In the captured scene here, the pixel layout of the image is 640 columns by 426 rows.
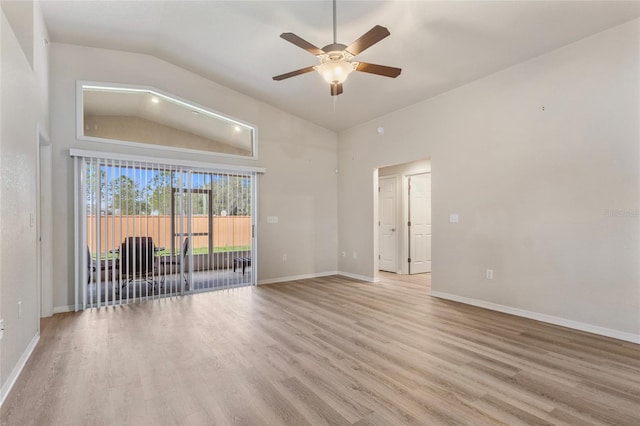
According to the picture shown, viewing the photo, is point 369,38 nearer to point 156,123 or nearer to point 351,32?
point 351,32

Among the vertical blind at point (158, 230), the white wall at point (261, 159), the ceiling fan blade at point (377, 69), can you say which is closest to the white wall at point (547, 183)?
the ceiling fan blade at point (377, 69)

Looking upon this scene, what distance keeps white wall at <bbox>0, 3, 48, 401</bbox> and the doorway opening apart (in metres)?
5.55

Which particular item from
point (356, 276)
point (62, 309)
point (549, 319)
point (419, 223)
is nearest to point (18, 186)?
point (62, 309)

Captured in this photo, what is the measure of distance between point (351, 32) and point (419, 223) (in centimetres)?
452

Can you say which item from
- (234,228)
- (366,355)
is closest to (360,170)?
(234,228)

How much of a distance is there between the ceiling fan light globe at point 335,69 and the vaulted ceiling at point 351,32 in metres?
0.90

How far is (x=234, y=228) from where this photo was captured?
18.6ft

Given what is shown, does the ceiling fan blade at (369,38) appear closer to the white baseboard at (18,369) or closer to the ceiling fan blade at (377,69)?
the ceiling fan blade at (377,69)

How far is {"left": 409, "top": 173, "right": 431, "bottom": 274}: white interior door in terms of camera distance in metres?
6.91

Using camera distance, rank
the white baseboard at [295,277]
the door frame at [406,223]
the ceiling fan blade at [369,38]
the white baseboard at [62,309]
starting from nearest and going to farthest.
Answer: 1. the ceiling fan blade at [369,38]
2. the white baseboard at [62,309]
3. the white baseboard at [295,277]
4. the door frame at [406,223]

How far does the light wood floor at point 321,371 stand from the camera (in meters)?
2.00

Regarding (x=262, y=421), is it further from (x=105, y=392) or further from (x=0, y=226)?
(x=0, y=226)

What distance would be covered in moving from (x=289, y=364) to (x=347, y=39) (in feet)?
12.2

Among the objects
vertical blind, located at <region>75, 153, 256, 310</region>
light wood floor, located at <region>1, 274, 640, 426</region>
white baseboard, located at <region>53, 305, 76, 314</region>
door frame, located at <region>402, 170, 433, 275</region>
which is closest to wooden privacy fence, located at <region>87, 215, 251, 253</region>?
vertical blind, located at <region>75, 153, 256, 310</region>
